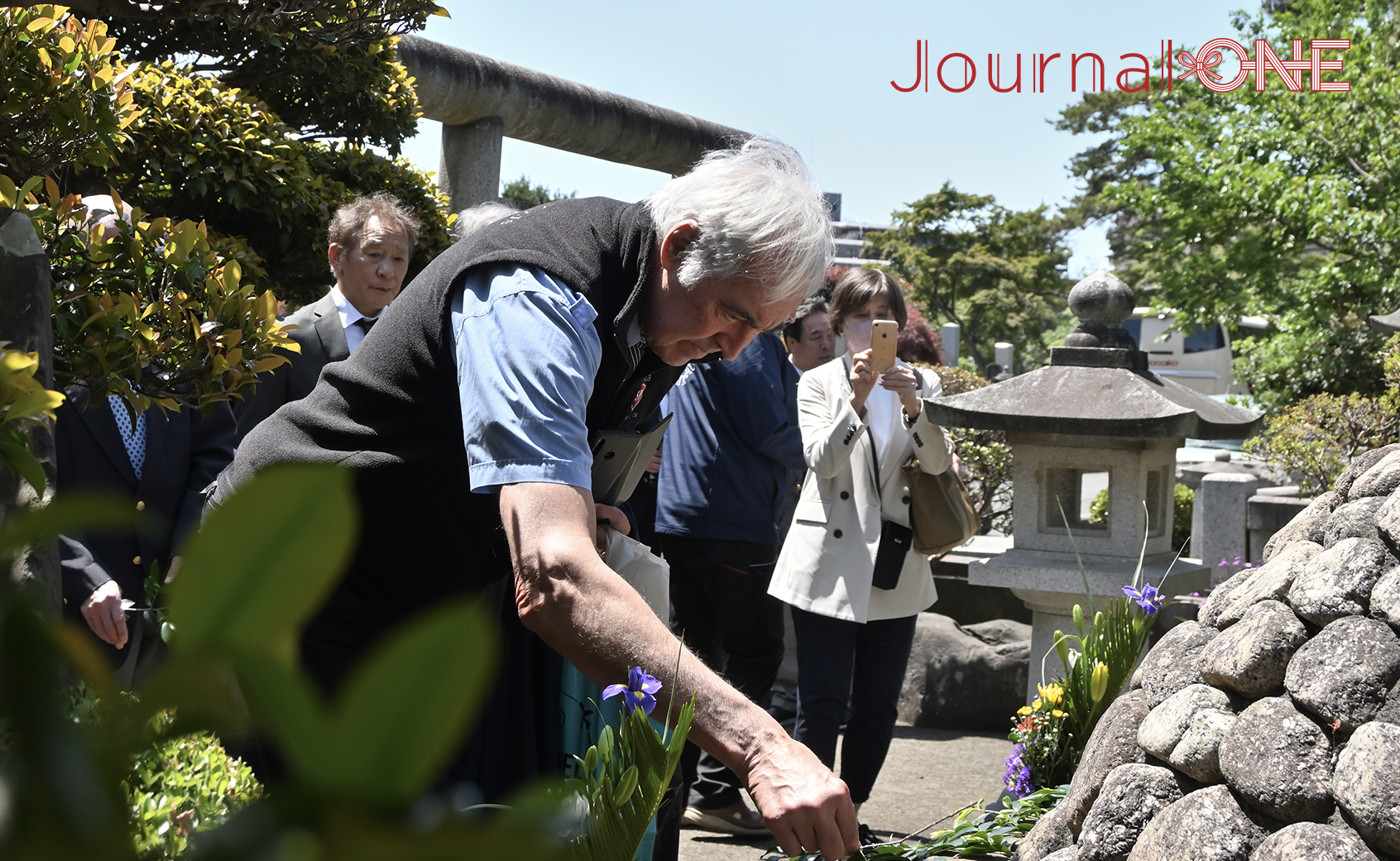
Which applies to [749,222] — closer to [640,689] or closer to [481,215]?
[640,689]

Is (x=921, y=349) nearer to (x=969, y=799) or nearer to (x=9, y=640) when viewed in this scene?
(x=969, y=799)

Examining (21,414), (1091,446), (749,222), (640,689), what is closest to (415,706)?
(21,414)

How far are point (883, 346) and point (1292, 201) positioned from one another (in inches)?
402

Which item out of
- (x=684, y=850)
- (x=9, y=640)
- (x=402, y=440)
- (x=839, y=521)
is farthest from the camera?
(x=684, y=850)

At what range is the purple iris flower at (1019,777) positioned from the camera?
3.45m

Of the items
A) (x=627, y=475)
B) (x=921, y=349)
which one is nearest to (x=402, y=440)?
(x=627, y=475)

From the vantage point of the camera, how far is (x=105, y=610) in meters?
2.82

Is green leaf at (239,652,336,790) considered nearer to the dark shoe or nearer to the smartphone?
the smartphone

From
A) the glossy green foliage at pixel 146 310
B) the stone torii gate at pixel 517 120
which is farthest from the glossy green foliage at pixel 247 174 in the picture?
the glossy green foliage at pixel 146 310

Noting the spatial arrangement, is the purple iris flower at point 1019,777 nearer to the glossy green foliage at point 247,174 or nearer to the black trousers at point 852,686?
the black trousers at point 852,686

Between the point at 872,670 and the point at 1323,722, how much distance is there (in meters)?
1.95

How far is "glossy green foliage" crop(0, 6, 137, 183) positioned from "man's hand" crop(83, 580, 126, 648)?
100 cm

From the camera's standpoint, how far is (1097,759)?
109 inches

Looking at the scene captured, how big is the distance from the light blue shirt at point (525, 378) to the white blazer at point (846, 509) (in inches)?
87.1
